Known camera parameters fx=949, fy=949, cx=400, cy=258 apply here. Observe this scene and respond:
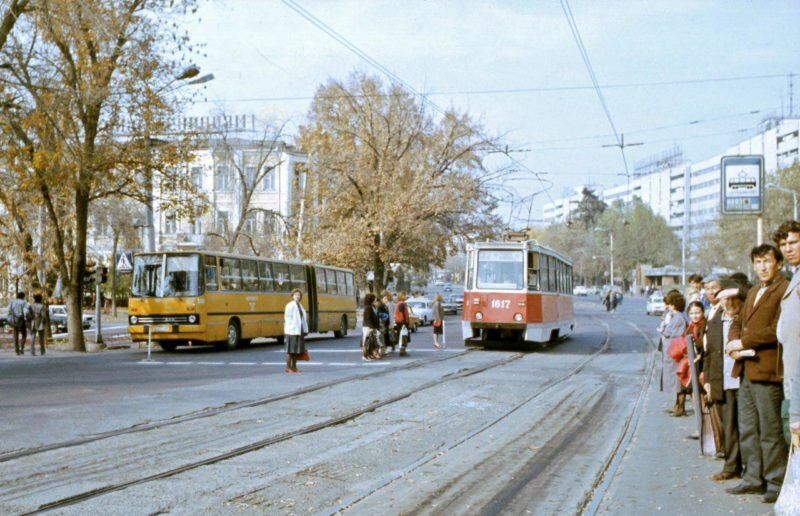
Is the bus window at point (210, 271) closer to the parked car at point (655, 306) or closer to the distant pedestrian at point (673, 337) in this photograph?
the distant pedestrian at point (673, 337)

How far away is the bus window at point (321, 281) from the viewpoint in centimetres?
3697

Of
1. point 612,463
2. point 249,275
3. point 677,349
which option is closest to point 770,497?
point 612,463

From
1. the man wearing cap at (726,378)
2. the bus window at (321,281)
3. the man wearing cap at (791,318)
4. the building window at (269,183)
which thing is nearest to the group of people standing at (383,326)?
the bus window at (321,281)

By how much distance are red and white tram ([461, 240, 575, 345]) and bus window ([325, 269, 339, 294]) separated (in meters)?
11.2

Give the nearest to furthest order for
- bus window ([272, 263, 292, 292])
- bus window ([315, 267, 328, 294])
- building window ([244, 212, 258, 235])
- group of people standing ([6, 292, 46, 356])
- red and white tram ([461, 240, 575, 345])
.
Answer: group of people standing ([6, 292, 46, 356])
red and white tram ([461, 240, 575, 345])
bus window ([272, 263, 292, 292])
bus window ([315, 267, 328, 294])
building window ([244, 212, 258, 235])

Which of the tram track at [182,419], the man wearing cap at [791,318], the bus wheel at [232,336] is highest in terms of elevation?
the man wearing cap at [791,318]

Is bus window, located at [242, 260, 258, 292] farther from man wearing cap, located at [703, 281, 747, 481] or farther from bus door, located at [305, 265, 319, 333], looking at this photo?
man wearing cap, located at [703, 281, 747, 481]

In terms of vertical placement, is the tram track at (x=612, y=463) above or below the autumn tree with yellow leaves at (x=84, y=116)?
below

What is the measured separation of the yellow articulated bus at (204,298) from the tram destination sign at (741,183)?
14.6 metres

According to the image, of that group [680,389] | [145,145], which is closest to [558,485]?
[680,389]

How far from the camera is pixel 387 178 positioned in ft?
161

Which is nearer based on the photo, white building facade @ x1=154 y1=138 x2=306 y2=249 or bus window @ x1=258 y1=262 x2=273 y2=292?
bus window @ x1=258 y1=262 x2=273 y2=292

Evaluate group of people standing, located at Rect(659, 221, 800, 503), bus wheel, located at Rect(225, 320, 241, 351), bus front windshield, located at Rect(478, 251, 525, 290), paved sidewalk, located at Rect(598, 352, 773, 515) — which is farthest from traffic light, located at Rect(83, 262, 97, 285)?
group of people standing, located at Rect(659, 221, 800, 503)

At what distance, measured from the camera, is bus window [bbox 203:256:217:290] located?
28094 mm
